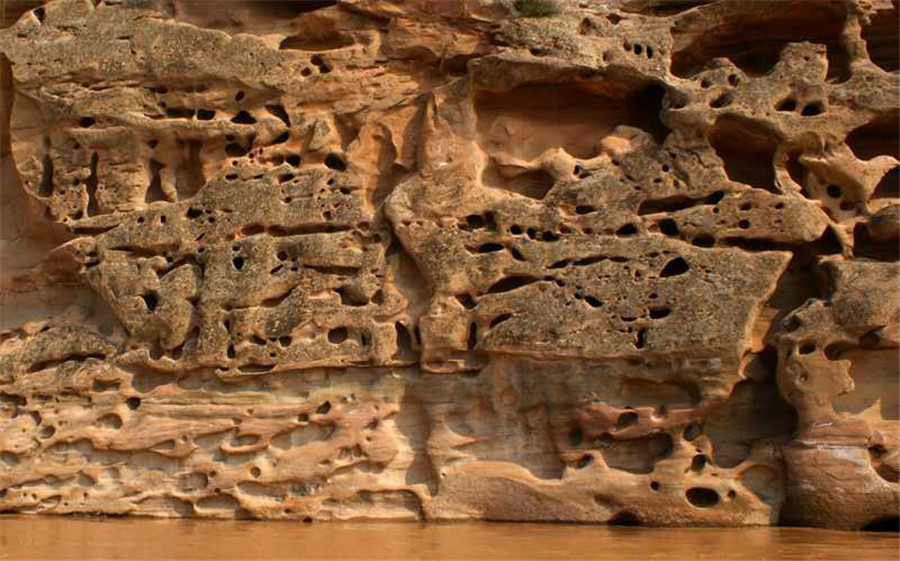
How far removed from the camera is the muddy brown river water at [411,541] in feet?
21.0

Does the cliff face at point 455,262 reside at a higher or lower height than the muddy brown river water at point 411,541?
higher

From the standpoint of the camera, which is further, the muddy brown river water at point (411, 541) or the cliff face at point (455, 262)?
the cliff face at point (455, 262)

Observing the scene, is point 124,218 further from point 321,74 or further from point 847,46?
point 847,46

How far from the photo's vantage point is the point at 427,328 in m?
8.16

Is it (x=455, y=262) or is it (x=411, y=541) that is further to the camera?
(x=455, y=262)

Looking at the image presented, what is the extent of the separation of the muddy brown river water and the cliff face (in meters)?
0.33

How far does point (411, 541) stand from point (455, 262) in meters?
A: 2.36

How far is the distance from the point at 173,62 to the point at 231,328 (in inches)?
99.0

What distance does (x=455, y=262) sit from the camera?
27.1ft

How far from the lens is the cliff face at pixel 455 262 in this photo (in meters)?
7.76

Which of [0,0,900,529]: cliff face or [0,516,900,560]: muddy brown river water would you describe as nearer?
[0,516,900,560]: muddy brown river water

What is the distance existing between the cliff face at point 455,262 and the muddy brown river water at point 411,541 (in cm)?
33

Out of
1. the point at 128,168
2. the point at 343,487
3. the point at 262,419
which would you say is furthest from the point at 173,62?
the point at 343,487

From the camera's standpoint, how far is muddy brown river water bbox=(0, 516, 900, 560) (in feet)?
21.0
